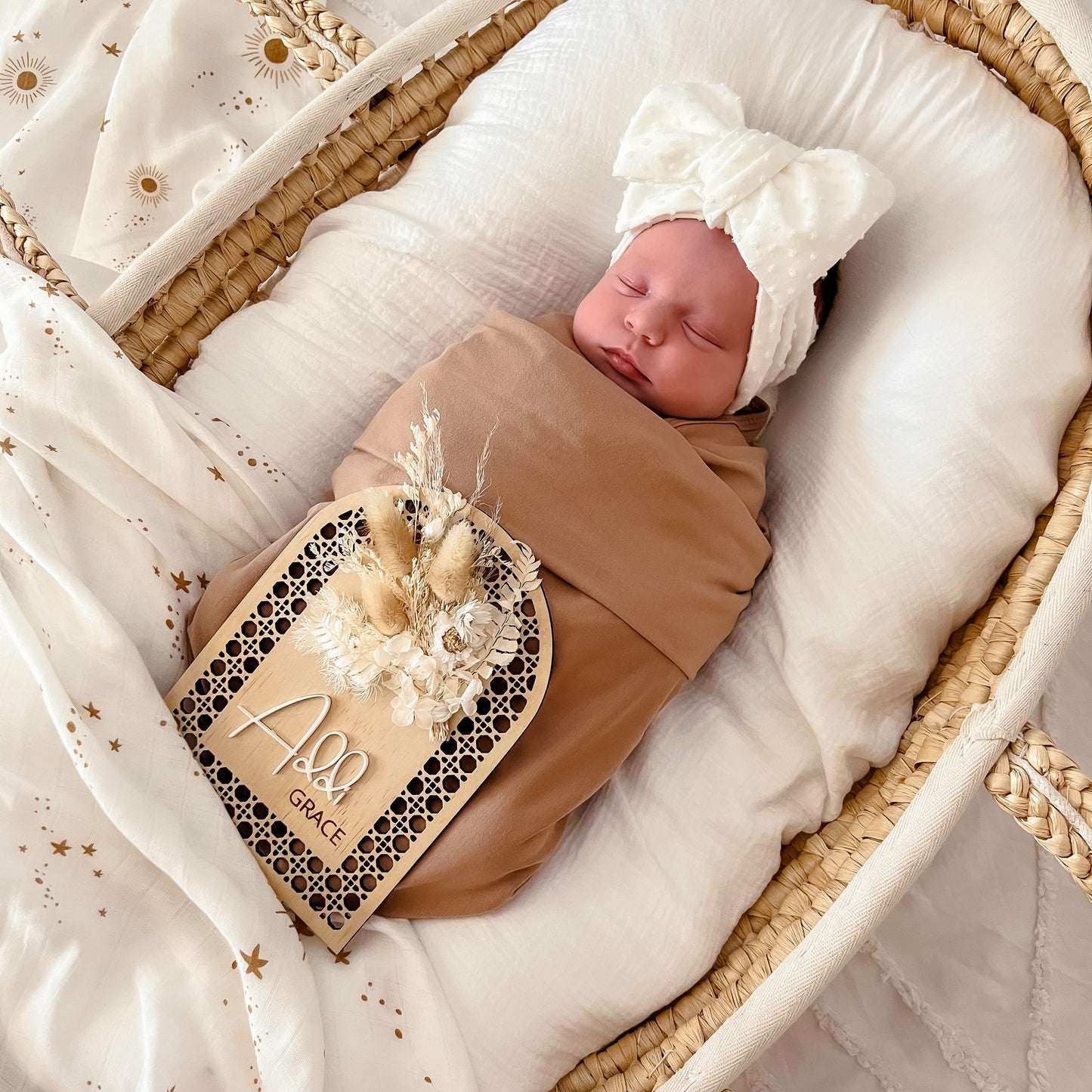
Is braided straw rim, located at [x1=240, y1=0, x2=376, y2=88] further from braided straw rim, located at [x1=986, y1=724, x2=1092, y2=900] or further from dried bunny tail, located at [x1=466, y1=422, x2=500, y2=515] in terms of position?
braided straw rim, located at [x1=986, y1=724, x2=1092, y2=900]

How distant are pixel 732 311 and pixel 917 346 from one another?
0.69 feet

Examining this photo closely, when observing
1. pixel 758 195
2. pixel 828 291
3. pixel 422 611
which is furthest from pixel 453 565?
pixel 828 291

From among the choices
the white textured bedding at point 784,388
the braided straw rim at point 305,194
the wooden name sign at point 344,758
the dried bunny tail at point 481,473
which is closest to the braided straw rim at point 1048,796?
the white textured bedding at point 784,388

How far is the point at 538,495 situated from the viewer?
1007 millimetres

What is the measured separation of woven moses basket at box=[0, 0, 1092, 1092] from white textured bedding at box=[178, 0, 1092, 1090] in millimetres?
31

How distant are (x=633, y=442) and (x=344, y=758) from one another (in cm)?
45

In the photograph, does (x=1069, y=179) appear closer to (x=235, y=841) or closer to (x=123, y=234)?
(x=235, y=841)

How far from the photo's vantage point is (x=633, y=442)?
1028 mm

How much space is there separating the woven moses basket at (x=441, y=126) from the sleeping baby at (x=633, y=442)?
24 centimetres

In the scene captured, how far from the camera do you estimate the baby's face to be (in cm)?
107

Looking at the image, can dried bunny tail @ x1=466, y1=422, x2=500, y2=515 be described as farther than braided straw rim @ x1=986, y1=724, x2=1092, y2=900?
Yes

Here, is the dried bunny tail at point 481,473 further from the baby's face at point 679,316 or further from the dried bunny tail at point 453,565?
the baby's face at point 679,316

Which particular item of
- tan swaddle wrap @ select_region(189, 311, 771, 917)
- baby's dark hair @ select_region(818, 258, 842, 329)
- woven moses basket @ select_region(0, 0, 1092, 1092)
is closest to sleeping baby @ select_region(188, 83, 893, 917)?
tan swaddle wrap @ select_region(189, 311, 771, 917)

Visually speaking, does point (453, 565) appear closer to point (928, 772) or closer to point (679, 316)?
point (679, 316)
